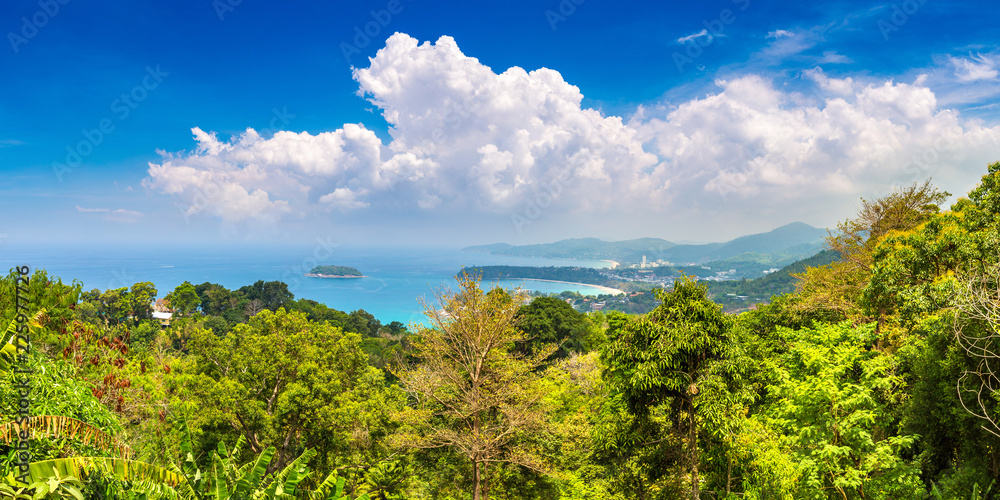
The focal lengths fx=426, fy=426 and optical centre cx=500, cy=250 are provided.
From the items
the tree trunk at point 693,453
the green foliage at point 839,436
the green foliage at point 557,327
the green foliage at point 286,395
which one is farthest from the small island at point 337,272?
the green foliage at point 839,436

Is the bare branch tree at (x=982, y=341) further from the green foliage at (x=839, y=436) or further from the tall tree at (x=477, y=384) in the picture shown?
the tall tree at (x=477, y=384)

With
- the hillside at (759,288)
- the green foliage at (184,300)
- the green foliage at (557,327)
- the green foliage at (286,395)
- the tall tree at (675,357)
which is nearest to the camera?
the tall tree at (675,357)

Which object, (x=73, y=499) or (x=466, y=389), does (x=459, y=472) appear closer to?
(x=466, y=389)

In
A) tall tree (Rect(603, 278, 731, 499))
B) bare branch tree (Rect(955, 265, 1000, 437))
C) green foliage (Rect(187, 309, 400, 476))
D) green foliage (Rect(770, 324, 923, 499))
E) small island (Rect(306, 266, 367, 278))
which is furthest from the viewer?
small island (Rect(306, 266, 367, 278))

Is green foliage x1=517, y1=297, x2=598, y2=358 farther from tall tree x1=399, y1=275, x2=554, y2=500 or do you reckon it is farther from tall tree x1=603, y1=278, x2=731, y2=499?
tall tree x1=603, y1=278, x2=731, y2=499

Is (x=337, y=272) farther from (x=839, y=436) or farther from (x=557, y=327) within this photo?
Result: (x=839, y=436)

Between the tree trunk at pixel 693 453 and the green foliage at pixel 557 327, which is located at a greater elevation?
the tree trunk at pixel 693 453

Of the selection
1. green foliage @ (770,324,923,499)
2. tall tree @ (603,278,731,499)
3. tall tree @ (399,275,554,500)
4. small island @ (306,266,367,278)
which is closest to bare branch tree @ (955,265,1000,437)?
green foliage @ (770,324,923,499)

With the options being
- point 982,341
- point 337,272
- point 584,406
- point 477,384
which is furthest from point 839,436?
point 337,272
